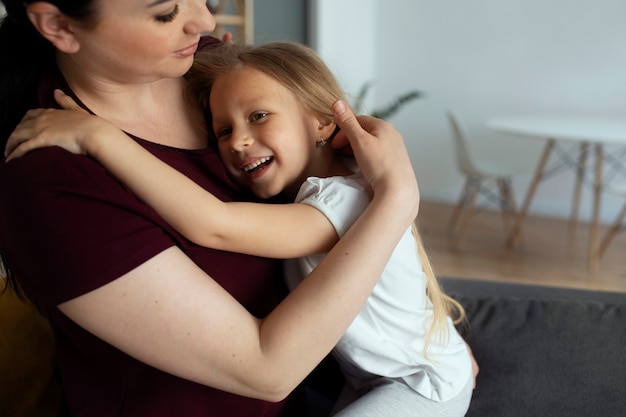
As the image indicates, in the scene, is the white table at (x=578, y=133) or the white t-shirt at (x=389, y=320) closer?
the white t-shirt at (x=389, y=320)

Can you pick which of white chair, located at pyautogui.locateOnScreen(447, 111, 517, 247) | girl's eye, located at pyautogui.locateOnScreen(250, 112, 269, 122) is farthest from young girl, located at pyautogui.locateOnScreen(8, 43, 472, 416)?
white chair, located at pyautogui.locateOnScreen(447, 111, 517, 247)

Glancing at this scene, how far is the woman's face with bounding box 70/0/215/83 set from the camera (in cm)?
88

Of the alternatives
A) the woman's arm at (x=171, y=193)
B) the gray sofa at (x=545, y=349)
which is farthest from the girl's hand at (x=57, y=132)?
the gray sofa at (x=545, y=349)

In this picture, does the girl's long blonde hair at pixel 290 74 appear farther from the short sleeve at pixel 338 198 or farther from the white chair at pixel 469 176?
the white chair at pixel 469 176

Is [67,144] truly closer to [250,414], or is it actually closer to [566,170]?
[250,414]

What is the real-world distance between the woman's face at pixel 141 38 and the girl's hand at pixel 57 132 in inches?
4.0

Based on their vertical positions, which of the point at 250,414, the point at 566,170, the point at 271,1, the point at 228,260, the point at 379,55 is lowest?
the point at 566,170

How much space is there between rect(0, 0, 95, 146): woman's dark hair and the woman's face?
75mm

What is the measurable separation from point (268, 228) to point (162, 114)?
0.30 metres

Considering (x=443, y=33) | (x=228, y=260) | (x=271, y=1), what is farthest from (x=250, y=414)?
(x=443, y=33)

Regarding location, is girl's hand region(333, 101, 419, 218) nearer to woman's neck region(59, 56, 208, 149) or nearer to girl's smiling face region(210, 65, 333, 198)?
girl's smiling face region(210, 65, 333, 198)

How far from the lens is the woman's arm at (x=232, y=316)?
0.83m

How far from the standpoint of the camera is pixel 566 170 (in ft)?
16.3

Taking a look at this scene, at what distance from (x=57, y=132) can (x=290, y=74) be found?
0.47 metres
